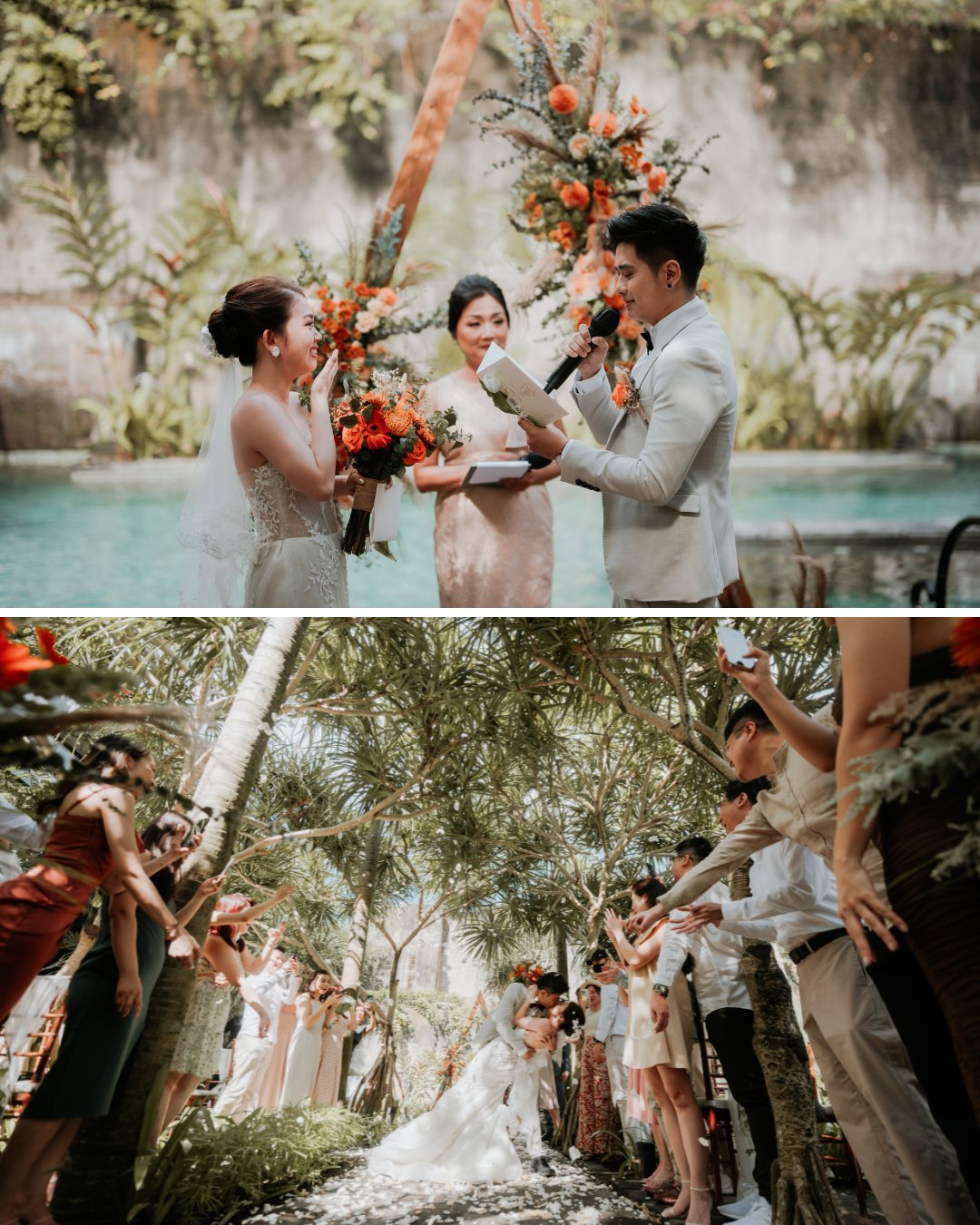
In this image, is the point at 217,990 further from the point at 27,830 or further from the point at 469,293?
the point at 469,293

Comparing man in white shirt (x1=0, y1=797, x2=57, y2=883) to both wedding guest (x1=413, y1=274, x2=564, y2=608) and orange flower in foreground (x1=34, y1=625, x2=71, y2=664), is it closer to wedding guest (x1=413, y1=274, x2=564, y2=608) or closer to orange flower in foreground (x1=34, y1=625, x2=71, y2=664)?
orange flower in foreground (x1=34, y1=625, x2=71, y2=664)

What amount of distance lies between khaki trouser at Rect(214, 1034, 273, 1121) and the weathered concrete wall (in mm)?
2935

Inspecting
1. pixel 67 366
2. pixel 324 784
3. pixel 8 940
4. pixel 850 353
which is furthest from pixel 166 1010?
pixel 850 353

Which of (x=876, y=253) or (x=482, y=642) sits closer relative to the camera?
(x=482, y=642)

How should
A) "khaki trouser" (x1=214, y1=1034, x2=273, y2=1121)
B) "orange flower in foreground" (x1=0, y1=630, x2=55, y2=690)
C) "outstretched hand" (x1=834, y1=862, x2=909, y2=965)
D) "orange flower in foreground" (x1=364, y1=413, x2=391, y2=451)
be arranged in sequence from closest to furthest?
"orange flower in foreground" (x1=0, y1=630, x2=55, y2=690) < "outstretched hand" (x1=834, y1=862, x2=909, y2=965) < "khaki trouser" (x1=214, y1=1034, x2=273, y2=1121) < "orange flower in foreground" (x1=364, y1=413, x2=391, y2=451)

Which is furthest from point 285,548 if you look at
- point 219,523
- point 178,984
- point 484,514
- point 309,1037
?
point 309,1037

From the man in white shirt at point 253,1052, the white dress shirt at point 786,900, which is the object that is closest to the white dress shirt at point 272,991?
the man in white shirt at point 253,1052

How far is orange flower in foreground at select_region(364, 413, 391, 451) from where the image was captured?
3.30m

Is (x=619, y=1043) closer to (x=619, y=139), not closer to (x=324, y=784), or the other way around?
(x=324, y=784)

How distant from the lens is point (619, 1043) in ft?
10.3

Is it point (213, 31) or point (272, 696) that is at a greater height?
point (213, 31)

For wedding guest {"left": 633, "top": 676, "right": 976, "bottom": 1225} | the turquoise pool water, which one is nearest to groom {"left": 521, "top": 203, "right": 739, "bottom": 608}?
wedding guest {"left": 633, "top": 676, "right": 976, "bottom": 1225}

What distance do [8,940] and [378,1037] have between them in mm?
980

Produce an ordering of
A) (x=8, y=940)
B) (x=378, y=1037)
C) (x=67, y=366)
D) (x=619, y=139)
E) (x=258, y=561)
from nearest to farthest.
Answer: (x=8, y=940) < (x=378, y=1037) < (x=258, y=561) < (x=619, y=139) < (x=67, y=366)
